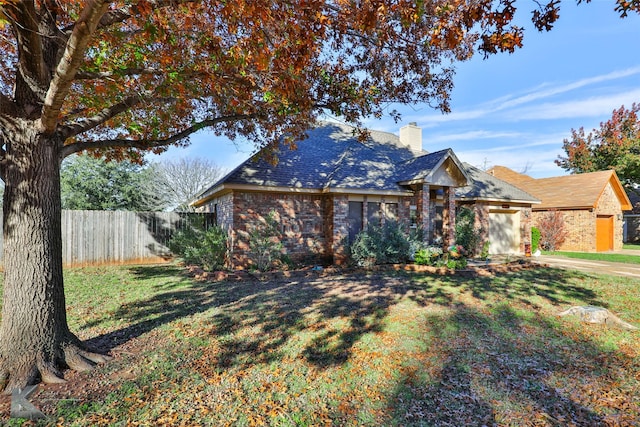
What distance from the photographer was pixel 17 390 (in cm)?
322

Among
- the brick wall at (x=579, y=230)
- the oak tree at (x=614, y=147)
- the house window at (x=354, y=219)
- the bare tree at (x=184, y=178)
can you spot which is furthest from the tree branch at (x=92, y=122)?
the oak tree at (x=614, y=147)

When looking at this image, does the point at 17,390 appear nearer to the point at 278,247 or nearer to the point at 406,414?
the point at 406,414

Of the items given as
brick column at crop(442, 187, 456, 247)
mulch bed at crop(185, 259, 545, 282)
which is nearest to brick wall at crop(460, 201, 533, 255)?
brick column at crop(442, 187, 456, 247)

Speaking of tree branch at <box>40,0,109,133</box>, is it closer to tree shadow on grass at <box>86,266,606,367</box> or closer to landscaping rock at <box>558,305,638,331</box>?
Result: tree shadow on grass at <box>86,266,606,367</box>

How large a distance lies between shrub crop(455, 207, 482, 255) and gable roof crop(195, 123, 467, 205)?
2.13 metres

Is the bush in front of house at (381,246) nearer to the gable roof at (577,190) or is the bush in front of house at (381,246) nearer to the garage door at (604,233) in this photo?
the gable roof at (577,190)

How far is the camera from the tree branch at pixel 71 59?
9.29 feet

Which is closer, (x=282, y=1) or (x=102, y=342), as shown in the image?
(x=282, y=1)

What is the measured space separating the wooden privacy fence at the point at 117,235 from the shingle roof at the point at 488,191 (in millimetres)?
12607

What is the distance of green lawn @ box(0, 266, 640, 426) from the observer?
10.2 feet

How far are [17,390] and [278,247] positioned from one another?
7306mm

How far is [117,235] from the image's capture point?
12.6m

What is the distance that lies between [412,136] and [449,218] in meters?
7.31

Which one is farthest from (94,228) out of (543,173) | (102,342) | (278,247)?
(543,173)
